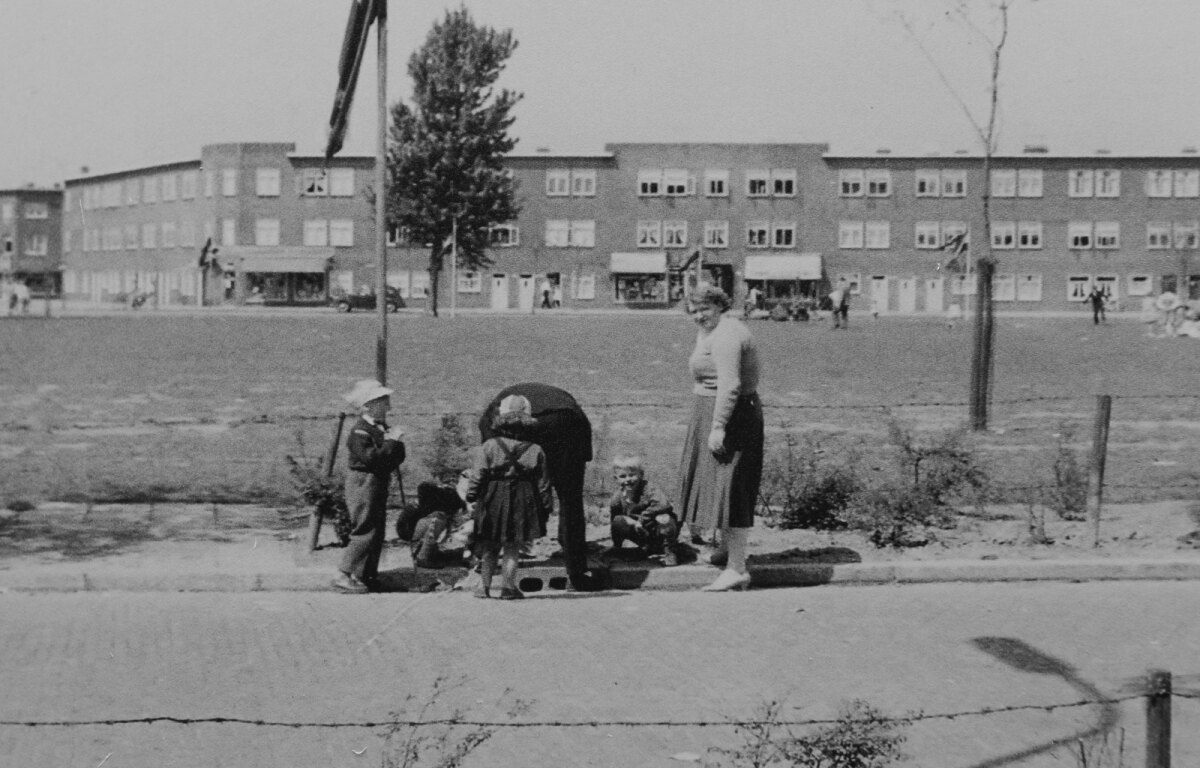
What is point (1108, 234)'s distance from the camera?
82.4m

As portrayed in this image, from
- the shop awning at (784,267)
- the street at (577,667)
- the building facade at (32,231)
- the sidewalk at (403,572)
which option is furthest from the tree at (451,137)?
the building facade at (32,231)

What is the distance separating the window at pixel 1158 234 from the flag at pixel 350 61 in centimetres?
7733

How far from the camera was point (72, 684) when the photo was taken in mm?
6812

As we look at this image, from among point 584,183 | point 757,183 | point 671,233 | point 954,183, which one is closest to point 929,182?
point 954,183

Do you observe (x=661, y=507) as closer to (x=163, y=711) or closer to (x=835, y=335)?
(x=163, y=711)

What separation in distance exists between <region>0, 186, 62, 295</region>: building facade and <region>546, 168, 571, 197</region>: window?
52847mm

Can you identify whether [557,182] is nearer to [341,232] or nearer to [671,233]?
[671,233]

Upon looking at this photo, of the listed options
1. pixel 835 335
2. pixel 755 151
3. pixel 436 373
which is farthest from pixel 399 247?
pixel 436 373

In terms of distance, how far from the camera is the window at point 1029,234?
82688 mm

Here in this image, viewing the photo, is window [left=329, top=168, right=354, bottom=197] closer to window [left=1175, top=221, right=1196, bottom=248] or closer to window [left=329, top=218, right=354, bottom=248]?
window [left=329, top=218, right=354, bottom=248]

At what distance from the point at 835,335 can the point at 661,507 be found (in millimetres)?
32822

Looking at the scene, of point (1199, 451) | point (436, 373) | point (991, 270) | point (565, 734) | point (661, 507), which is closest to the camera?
point (565, 734)

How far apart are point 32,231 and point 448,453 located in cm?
11875

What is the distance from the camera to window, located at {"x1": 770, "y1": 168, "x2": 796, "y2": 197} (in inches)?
3278
